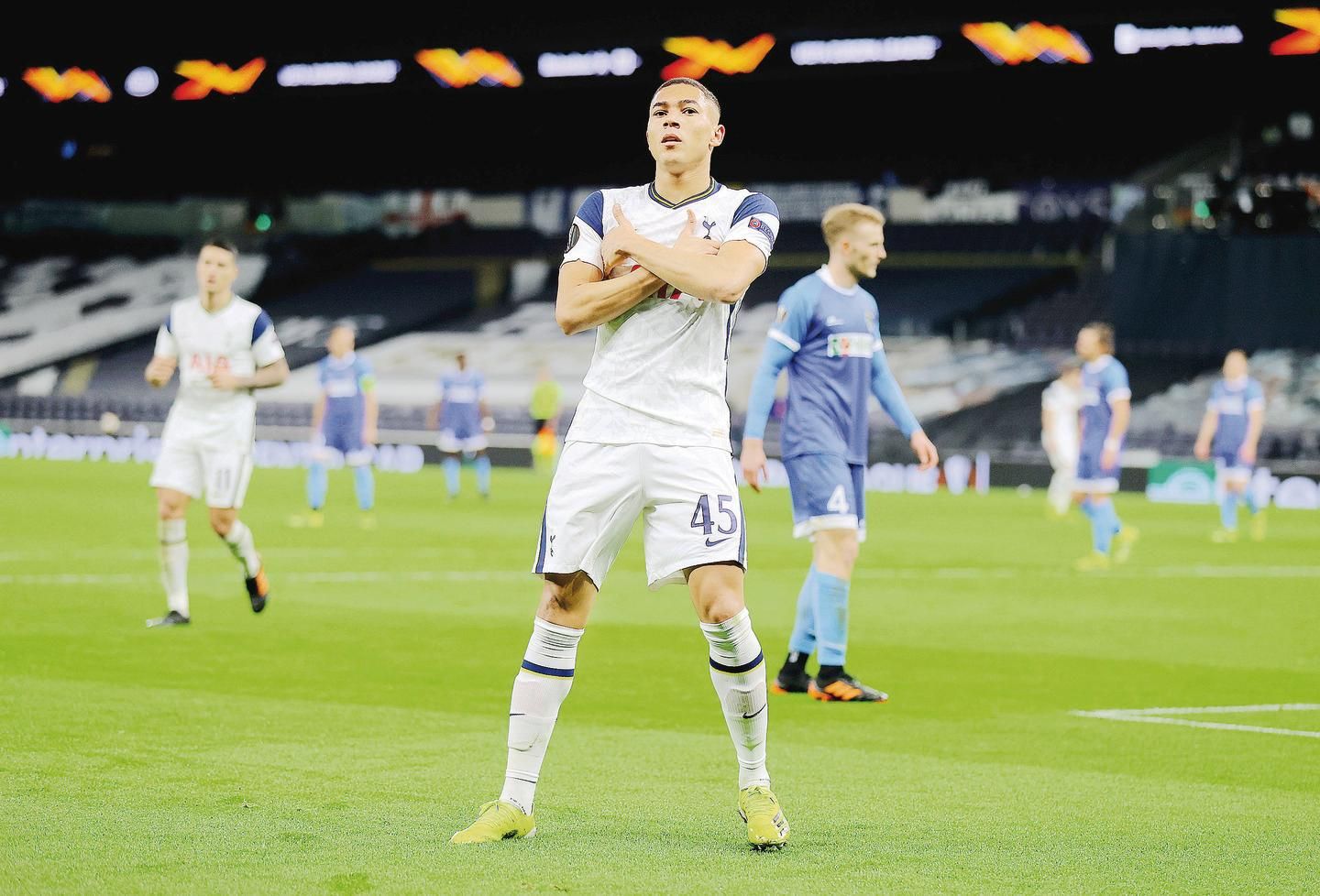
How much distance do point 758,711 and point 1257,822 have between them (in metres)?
1.77

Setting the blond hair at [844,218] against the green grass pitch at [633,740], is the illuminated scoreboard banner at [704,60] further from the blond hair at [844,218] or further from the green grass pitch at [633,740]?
the blond hair at [844,218]

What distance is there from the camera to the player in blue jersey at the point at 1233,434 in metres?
21.3

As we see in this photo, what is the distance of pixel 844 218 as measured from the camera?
891cm

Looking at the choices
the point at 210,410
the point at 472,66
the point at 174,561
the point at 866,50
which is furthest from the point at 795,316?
the point at 472,66

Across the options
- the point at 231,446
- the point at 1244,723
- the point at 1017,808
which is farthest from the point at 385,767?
the point at 231,446

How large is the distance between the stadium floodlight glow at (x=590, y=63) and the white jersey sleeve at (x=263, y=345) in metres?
30.7

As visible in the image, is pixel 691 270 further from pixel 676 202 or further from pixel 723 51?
pixel 723 51

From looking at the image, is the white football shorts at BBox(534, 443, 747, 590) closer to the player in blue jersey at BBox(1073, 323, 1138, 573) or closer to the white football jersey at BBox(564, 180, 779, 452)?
the white football jersey at BBox(564, 180, 779, 452)

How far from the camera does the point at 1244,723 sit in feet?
26.7

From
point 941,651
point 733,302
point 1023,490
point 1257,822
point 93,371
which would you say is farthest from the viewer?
point 93,371

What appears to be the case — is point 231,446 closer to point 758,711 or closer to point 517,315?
point 758,711

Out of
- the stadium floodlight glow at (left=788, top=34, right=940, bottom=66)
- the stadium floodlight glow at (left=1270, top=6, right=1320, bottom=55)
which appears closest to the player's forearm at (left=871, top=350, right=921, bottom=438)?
the stadium floodlight glow at (left=1270, top=6, right=1320, bottom=55)

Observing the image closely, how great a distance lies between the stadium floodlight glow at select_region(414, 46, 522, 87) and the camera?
42344 millimetres

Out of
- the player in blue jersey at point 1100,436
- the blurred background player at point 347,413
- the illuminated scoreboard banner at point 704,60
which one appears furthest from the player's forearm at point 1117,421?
the illuminated scoreboard banner at point 704,60
